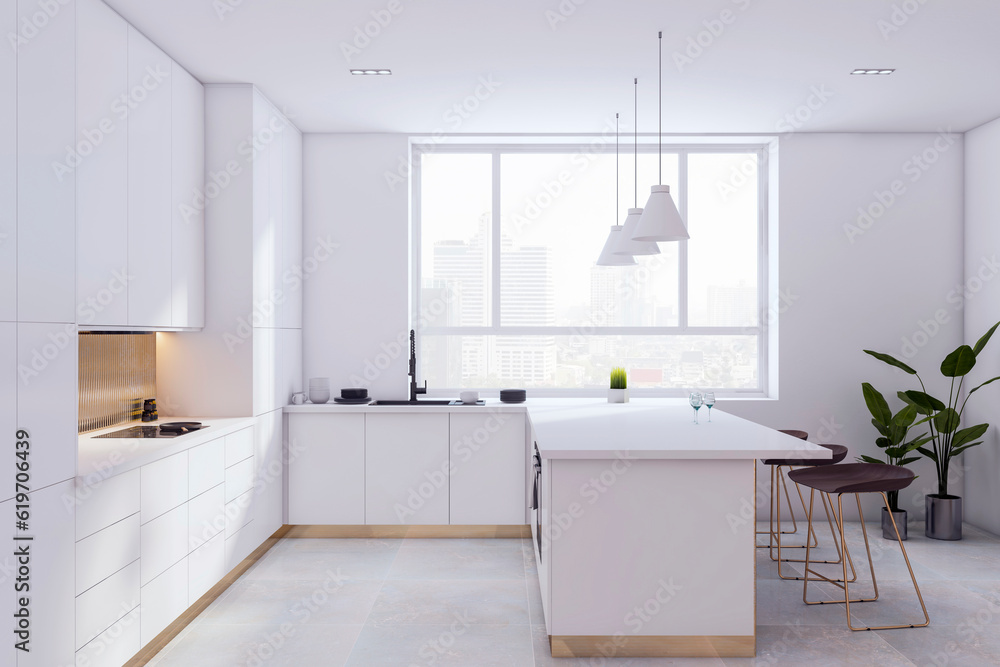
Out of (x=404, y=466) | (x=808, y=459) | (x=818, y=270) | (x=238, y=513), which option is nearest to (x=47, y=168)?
(x=238, y=513)

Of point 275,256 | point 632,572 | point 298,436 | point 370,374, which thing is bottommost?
point 632,572

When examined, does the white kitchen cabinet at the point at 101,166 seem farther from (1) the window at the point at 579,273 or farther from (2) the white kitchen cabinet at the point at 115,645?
(1) the window at the point at 579,273

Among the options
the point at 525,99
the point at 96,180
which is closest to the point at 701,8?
the point at 525,99

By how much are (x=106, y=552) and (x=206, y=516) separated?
0.85m

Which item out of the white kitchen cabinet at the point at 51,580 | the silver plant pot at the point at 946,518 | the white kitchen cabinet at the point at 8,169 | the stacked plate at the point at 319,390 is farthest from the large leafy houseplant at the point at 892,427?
the white kitchen cabinet at the point at 8,169

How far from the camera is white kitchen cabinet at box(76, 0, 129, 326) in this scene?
2.73 m

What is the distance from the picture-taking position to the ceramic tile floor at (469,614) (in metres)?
2.81

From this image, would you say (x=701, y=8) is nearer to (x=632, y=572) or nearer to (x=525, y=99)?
(x=525, y=99)

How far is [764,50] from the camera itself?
3518 millimetres

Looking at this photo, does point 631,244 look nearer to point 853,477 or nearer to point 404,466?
point 853,477

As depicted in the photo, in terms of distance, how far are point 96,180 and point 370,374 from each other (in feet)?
7.99

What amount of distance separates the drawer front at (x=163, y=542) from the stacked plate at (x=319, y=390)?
1598 millimetres

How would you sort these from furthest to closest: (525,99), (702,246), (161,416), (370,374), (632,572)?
(702,246)
(370,374)
(525,99)
(161,416)
(632,572)

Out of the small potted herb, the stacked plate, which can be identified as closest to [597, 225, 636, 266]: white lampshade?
the small potted herb
